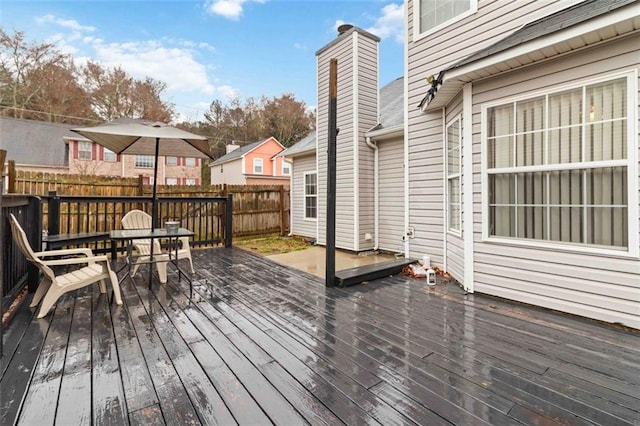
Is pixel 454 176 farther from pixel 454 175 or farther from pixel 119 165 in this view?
pixel 119 165

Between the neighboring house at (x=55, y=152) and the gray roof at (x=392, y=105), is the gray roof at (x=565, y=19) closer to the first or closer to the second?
the gray roof at (x=392, y=105)

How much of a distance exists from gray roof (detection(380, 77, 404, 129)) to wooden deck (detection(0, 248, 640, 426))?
4202 mm

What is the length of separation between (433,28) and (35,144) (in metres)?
21.7

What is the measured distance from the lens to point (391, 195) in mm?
6574

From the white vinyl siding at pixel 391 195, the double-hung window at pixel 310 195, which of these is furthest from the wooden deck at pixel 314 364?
the double-hung window at pixel 310 195

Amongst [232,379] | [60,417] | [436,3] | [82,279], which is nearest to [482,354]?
[232,379]

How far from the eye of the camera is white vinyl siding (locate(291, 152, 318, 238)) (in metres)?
8.47

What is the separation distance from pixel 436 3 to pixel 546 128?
307 cm

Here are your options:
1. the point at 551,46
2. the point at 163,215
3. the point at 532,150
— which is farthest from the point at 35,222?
the point at 551,46

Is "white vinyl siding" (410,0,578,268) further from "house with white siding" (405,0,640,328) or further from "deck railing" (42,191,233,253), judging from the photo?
"deck railing" (42,191,233,253)

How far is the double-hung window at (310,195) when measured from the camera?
8.26 m

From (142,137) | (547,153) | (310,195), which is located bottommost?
(310,195)

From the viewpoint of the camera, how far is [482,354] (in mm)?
2279

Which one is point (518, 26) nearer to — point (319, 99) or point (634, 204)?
point (634, 204)
